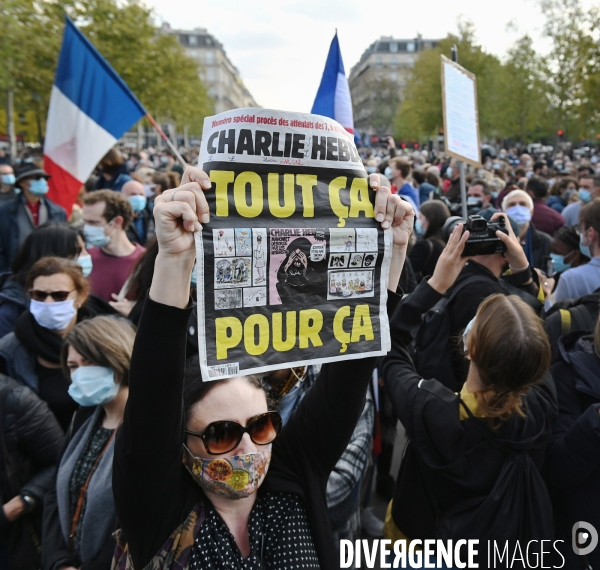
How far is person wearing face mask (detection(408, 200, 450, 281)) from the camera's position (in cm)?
493

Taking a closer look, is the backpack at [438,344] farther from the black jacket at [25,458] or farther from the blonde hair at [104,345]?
the black jacket at [25,458]

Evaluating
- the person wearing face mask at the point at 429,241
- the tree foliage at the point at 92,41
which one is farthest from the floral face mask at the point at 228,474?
the tree foliage at the point at 92,41

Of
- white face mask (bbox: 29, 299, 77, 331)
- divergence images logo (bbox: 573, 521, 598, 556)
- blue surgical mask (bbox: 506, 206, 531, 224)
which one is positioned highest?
blue surgical mask (bbox: 506, 206, 531, 224)

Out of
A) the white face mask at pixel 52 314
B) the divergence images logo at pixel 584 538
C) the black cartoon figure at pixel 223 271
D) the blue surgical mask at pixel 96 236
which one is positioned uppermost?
the blue surgical mask at pixel 96 236

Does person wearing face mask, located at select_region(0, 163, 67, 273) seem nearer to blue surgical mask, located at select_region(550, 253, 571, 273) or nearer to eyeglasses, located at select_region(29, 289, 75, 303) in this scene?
eyeglasses, located at select_region(29, 289, 75, 303)

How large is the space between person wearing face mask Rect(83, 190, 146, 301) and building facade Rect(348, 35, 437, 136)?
227ft

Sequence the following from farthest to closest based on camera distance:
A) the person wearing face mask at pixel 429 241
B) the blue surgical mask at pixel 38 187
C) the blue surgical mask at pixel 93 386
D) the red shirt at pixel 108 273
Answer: the blue surgical mask at pixel 38 187
the person wearing face mask at pixel 429 241
the red shirt at pixel 108 273
the blue surgical mask at pixel 93 386

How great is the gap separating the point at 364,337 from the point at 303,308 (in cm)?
22

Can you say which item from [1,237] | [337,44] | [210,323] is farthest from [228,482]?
[1,237]

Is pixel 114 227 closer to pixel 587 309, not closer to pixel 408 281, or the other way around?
pixel 408 281

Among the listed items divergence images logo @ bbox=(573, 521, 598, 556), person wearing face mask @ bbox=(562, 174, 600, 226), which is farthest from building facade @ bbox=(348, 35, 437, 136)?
divergence images logo @ bbox=(573, 521, 598, 556)

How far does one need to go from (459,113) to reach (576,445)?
97.1 inches

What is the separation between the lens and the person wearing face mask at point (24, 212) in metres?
5.51

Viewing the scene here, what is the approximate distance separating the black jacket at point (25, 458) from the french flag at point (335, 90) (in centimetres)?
274
